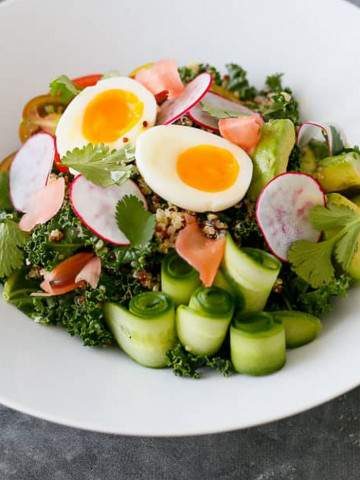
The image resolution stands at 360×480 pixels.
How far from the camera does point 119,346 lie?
324 cm

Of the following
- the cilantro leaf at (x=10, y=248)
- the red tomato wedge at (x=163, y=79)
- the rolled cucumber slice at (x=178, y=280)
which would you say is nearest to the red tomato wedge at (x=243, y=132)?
the red tomato wedge at (x=163, y=79)

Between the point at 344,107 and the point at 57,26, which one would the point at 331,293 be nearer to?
the point at 344,107

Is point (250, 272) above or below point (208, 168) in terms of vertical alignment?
below

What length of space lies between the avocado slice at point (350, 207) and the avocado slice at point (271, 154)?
0.83 ft

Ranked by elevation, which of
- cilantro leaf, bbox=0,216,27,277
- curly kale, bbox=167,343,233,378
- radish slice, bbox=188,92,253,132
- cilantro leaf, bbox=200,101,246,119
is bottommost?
curly kale, bbox=167,343,233,378

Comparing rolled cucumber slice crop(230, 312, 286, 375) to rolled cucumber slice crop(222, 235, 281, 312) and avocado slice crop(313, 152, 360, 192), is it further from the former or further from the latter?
avocado slice crop(313, 152, 360, 192)

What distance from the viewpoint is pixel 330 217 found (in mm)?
3209

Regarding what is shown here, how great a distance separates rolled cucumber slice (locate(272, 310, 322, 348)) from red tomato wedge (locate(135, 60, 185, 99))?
3.95 ft

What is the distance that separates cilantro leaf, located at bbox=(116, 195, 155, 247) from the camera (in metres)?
3.11

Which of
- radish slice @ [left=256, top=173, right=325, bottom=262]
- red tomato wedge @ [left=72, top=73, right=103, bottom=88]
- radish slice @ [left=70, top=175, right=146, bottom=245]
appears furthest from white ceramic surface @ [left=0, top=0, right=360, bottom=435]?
radish slice @ [left=70, top=175, right=146, bottom=245]

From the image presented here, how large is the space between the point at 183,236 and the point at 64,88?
114 cm

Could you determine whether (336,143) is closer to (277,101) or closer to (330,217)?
(277,101)

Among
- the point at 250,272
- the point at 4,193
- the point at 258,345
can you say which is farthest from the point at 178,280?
the point at 4,193

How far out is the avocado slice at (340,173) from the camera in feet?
11.3
